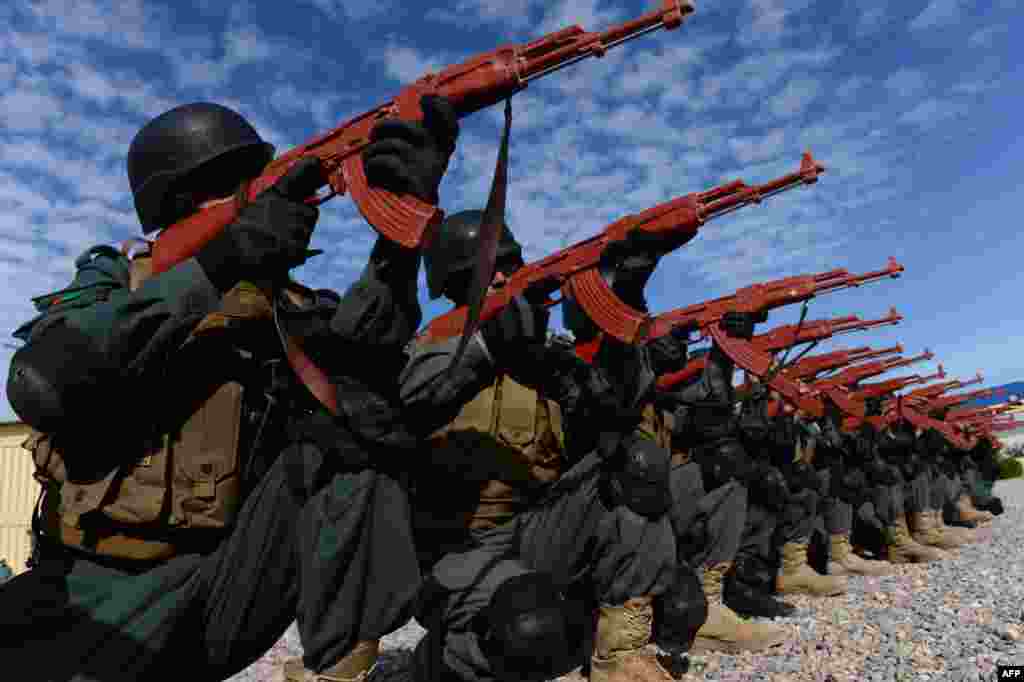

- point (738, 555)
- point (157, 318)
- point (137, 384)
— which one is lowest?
point (738, 555)

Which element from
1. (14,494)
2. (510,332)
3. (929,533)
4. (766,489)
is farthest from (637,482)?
(14,494)

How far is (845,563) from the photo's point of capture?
30.7ft

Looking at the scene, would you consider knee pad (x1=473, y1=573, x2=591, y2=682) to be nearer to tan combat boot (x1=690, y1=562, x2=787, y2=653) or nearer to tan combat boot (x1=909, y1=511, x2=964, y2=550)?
tan combat boot (x1=690, y1=562, x2=787, y2=653)

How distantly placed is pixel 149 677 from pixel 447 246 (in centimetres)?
238

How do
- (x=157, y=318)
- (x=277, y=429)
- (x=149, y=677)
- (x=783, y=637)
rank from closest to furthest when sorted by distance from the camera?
(x=157, y=318)
(x=149, y=677)
(x=277, y=429)
(x=783, y=637)

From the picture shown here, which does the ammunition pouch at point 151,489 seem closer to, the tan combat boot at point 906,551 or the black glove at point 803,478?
the black glove at point 803,478

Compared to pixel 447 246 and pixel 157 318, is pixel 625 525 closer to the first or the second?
pixel 447 246

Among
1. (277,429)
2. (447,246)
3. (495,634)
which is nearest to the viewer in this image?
(277,429)

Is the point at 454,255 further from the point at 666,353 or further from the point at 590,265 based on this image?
the point at 666,353

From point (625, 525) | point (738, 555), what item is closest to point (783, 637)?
point (738, 555)

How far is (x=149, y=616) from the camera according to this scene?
6.81ft

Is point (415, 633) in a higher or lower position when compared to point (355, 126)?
lower

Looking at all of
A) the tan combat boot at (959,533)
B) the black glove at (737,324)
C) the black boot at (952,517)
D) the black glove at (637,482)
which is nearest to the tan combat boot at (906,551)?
the tan combat boot at (959,533)

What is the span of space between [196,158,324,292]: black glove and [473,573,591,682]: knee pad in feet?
5.07
